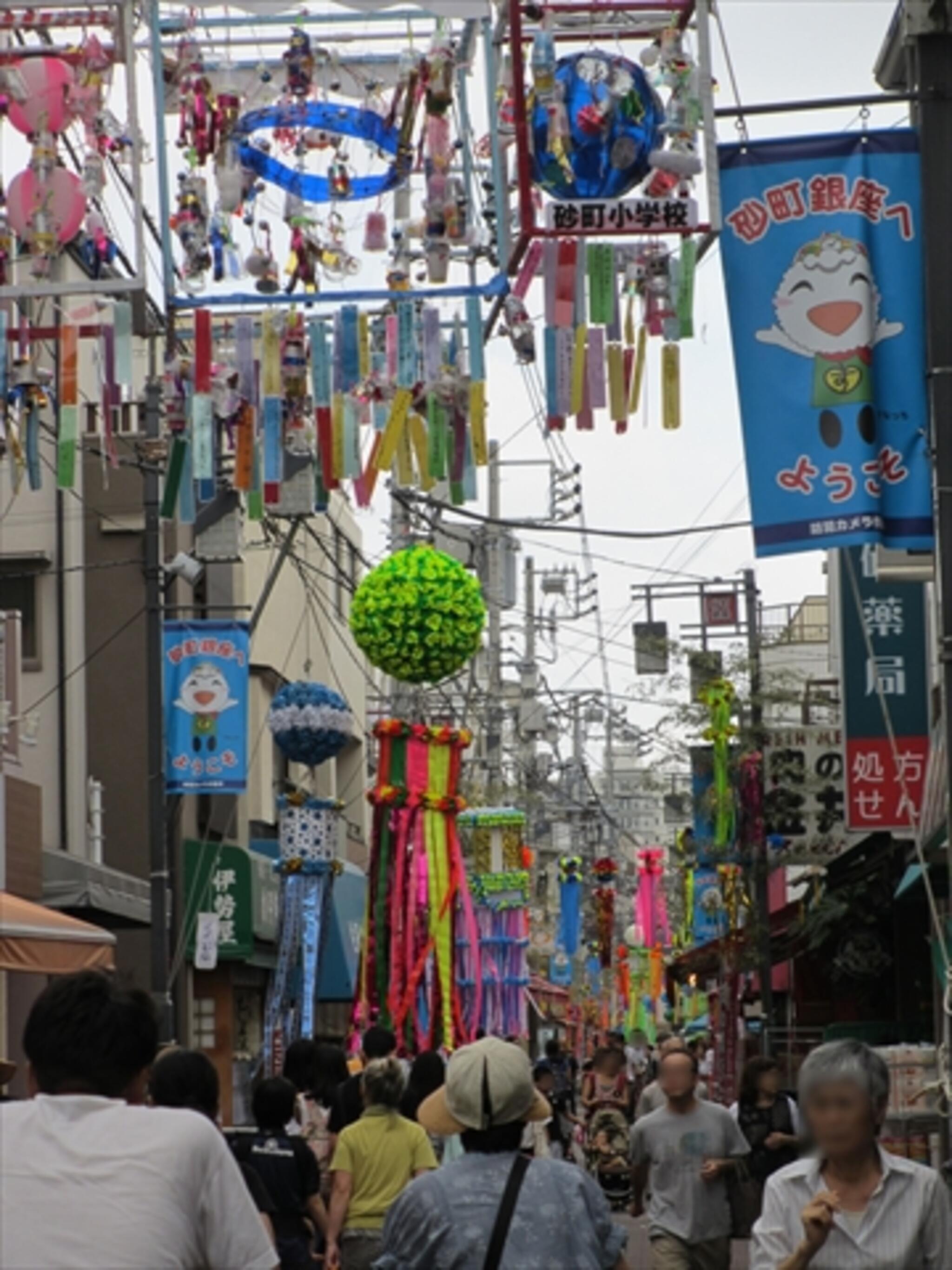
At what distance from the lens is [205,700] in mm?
23984

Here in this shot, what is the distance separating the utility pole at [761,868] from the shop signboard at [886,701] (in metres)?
6.26

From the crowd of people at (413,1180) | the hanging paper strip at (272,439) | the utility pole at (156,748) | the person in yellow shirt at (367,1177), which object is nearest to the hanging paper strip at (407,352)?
the hanging paper strip at (272,439)

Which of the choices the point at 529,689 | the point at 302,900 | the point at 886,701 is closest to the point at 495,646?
the point at 529,689

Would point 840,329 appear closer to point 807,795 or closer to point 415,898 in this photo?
point 415,898

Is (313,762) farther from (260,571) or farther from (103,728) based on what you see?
(260,571)

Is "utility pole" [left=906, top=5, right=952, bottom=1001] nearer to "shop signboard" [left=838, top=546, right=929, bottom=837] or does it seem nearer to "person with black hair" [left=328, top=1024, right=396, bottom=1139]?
"person with black hair" [left=328, top=1024, right=396, bottom=1139]

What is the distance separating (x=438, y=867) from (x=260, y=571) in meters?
18.2

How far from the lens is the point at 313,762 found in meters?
23.8

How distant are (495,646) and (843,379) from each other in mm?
44094

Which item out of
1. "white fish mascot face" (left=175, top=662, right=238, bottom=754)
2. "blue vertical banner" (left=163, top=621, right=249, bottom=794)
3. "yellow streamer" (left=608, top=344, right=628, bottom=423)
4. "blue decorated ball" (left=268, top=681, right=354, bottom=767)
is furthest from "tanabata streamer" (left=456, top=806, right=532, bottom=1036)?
"yellow streamer" (left=608, top=344, right=628, bottom=423)

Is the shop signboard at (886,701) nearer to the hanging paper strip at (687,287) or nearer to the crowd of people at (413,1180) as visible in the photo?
the hanging paper strip at (687,287)

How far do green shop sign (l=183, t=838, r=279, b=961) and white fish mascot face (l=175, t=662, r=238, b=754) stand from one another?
5.43 metres

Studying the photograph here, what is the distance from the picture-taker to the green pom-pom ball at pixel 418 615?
17.6 metres

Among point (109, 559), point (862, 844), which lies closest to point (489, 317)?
point (862, 844)
